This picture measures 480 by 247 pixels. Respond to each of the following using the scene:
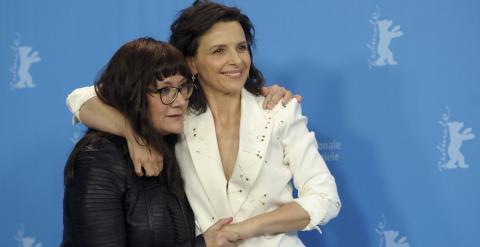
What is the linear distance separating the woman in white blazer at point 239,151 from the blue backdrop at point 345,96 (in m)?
0.49

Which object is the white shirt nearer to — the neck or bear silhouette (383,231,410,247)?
the neck

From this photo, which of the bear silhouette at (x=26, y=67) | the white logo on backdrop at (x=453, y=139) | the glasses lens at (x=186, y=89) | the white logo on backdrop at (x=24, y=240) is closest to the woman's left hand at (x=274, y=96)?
the glasses lens at (x=186, y=89)

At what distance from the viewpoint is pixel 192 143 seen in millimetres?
1646

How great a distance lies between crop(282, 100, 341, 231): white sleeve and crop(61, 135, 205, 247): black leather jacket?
0.95 feet

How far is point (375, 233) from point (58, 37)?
134 centimetres

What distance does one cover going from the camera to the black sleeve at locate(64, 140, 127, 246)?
135cm

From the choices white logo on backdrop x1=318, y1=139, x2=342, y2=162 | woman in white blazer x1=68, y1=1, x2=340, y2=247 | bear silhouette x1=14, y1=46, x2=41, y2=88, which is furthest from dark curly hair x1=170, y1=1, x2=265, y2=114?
bear silhouette x1=14, y1=46, x2=41, y2=88

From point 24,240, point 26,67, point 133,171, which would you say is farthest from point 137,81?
point 24,240

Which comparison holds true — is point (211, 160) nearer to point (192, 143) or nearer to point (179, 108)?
point (192, 143)

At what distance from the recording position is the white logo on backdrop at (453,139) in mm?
2020

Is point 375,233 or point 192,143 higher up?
point 192,143

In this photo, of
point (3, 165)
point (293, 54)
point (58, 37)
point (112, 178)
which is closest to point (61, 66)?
point (58, 37)

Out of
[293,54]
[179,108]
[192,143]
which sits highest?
[293,54]

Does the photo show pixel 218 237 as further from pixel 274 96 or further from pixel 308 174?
pixel 274 96
